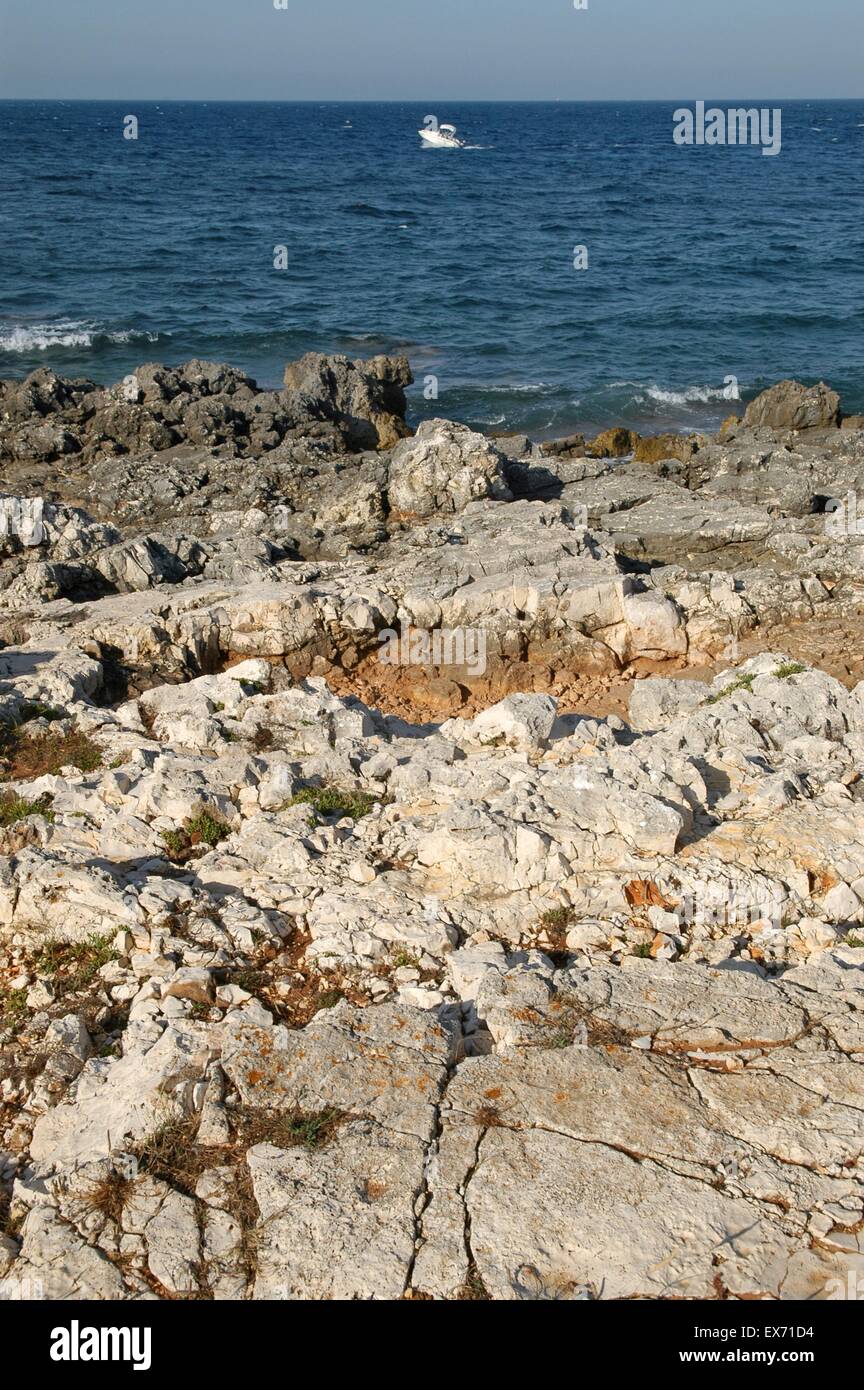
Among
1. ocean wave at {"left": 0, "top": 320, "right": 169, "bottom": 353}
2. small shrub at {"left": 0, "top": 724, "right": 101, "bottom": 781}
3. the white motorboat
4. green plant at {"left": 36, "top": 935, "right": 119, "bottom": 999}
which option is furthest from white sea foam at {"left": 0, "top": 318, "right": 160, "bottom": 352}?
the white motorboat

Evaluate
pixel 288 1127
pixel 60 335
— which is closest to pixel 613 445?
pixel 60 335

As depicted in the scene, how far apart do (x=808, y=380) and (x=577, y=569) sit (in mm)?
20968

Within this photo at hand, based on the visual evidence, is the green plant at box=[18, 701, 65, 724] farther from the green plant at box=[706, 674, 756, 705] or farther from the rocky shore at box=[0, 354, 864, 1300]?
the green plant at box=[706, 674, 756, 705]

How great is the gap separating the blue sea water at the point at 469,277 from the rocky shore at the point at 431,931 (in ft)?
52.2

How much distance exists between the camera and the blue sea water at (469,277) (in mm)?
32031

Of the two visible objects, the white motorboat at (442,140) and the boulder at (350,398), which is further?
the white motorboat at (442,140)

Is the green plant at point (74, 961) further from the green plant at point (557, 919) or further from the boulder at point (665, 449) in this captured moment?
the boulder at point (665, 449)

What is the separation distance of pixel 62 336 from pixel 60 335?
4.7 inches

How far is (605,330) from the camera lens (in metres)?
36.9

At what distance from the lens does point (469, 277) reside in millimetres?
44875

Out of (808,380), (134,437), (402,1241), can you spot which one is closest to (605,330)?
(808,380)

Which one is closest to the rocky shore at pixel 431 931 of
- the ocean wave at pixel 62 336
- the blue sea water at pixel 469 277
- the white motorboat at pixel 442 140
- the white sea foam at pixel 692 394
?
the blue sea water at pixel 469 277

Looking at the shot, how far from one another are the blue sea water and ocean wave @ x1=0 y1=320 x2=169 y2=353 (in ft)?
0.48
